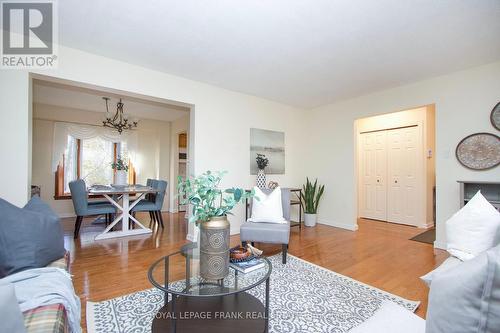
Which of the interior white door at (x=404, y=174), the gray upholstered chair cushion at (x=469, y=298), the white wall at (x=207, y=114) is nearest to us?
the gray upholstered chair cushion at (x=469, y=298)

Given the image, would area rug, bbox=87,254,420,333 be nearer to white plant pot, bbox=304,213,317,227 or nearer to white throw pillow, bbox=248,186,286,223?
white throw pillow, bbox=248,186,286,223

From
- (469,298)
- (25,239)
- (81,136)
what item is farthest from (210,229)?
(81,136)

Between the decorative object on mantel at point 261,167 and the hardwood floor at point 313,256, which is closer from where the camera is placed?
the hardwood floor at point 313,256

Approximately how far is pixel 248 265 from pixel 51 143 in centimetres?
578

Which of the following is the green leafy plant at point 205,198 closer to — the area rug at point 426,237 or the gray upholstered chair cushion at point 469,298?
the gray upholstered chair cushion at point 469,298

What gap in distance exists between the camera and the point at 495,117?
9.69ft

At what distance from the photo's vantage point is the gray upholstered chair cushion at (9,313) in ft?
2.24

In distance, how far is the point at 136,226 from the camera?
181 inches

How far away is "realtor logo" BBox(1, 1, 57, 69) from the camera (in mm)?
2066

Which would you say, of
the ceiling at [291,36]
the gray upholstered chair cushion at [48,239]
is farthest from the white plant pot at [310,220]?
the gray upholstered chair cushion at [48,239]

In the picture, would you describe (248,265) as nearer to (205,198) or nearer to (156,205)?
(205,198)

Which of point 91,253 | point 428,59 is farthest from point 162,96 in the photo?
point 428,59

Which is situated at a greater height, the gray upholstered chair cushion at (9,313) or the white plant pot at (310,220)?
the gray upholstered chair cushion at (9,313)

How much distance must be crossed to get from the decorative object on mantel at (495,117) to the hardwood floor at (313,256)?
5.71 feet
